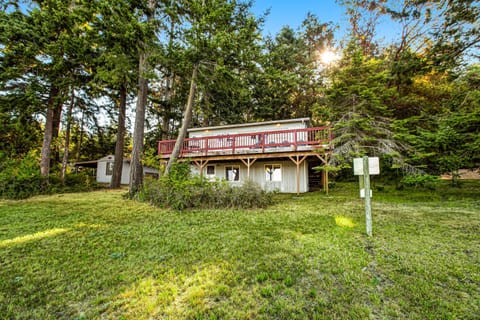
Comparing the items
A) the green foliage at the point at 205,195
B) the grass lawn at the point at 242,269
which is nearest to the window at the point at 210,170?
the green foliage at the point at 205,195

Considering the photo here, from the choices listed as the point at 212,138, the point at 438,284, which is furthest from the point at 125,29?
the point at 438,284

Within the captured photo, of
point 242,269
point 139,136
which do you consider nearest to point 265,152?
point 139,136

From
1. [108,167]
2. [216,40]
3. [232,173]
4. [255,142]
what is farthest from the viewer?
[108,167]

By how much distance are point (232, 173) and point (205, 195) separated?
6.20 meters

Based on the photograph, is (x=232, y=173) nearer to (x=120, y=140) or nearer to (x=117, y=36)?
(x=120, y=140)

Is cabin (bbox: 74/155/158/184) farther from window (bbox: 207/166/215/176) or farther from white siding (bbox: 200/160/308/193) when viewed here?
white siding (bbox: 200/160/308/193)

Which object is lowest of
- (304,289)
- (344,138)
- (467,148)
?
(304,289)

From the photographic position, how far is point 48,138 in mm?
13000

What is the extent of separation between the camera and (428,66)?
11.1 metres

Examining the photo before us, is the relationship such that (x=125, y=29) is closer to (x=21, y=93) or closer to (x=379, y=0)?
(x=21, y=93)

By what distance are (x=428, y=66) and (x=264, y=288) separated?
46.2 ft

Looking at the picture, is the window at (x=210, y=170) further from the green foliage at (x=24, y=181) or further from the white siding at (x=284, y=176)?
the green foliage at (x=24, y=181)

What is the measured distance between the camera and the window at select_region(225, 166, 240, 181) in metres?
14.3

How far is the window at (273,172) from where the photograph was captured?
43.6 feet
